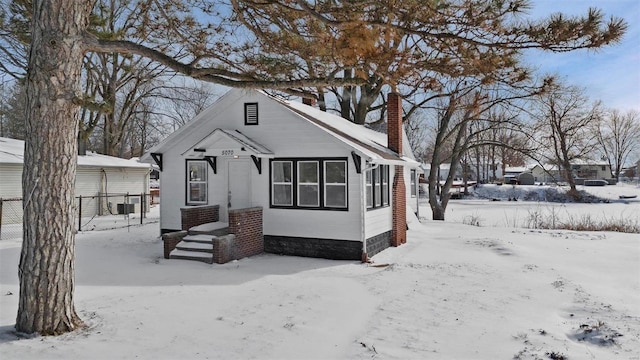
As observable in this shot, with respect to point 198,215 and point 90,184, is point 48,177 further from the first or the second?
point 90,184

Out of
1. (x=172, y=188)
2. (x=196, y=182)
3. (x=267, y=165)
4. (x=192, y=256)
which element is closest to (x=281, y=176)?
(x=267, y=165)

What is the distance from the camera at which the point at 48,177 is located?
5.07 metres

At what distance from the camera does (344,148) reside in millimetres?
10438

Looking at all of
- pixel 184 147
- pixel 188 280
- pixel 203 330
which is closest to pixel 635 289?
pixel 203 330

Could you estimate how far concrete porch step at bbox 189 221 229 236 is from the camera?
1078 centimetres

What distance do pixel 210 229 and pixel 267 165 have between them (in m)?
2.30

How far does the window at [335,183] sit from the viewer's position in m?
10.6

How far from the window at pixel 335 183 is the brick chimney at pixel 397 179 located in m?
2.95

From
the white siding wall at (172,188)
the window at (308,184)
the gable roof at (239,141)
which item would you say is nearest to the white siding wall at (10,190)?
the white siding wall at (172,188)

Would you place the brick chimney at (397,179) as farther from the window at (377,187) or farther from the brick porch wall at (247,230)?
the brick porch wall at (247,230)

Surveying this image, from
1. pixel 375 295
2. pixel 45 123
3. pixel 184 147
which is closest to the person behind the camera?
pixel 45 123

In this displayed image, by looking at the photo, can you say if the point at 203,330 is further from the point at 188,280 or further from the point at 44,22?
the point at 44,22

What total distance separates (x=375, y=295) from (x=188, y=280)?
3.72 metres

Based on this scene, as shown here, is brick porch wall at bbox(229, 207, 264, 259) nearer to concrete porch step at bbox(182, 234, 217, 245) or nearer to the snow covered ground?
the snow covered ground
